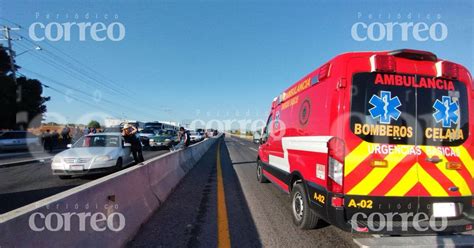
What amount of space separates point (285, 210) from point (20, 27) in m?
36.0

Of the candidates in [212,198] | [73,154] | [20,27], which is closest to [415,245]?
[212,198]

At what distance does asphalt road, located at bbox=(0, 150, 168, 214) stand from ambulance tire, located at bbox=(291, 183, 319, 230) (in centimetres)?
528

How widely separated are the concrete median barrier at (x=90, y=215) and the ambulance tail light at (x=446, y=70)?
4.54 metres

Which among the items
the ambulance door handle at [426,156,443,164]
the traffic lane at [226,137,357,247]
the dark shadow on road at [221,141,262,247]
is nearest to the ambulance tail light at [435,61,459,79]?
the ambulance door handle at [426,156,443,164]

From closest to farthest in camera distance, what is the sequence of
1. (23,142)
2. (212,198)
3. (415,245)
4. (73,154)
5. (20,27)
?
1. (415,245)
2. (212,198)
3. (73,154)
4. (23,142)
5. (20,27)

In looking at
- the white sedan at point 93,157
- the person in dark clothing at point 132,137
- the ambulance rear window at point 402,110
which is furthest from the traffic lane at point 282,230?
the person in dark clothing at point 132,137

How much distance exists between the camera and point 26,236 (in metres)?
2.50

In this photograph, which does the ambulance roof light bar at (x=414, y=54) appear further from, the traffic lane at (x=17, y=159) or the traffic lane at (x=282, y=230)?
the traffic lane at (x=17, y=159)

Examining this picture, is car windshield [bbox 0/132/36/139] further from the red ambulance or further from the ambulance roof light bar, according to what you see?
the ambulance roof light bar

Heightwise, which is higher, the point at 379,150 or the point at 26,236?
the point at 379,150

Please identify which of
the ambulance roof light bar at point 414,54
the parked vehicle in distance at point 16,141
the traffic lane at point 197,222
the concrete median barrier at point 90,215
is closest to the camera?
the concrete median barrier at point 90,215

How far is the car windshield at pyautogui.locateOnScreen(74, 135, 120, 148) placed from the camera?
36.1 ft

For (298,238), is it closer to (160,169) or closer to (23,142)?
(160,169)

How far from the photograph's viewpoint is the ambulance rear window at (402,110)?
4.14m
